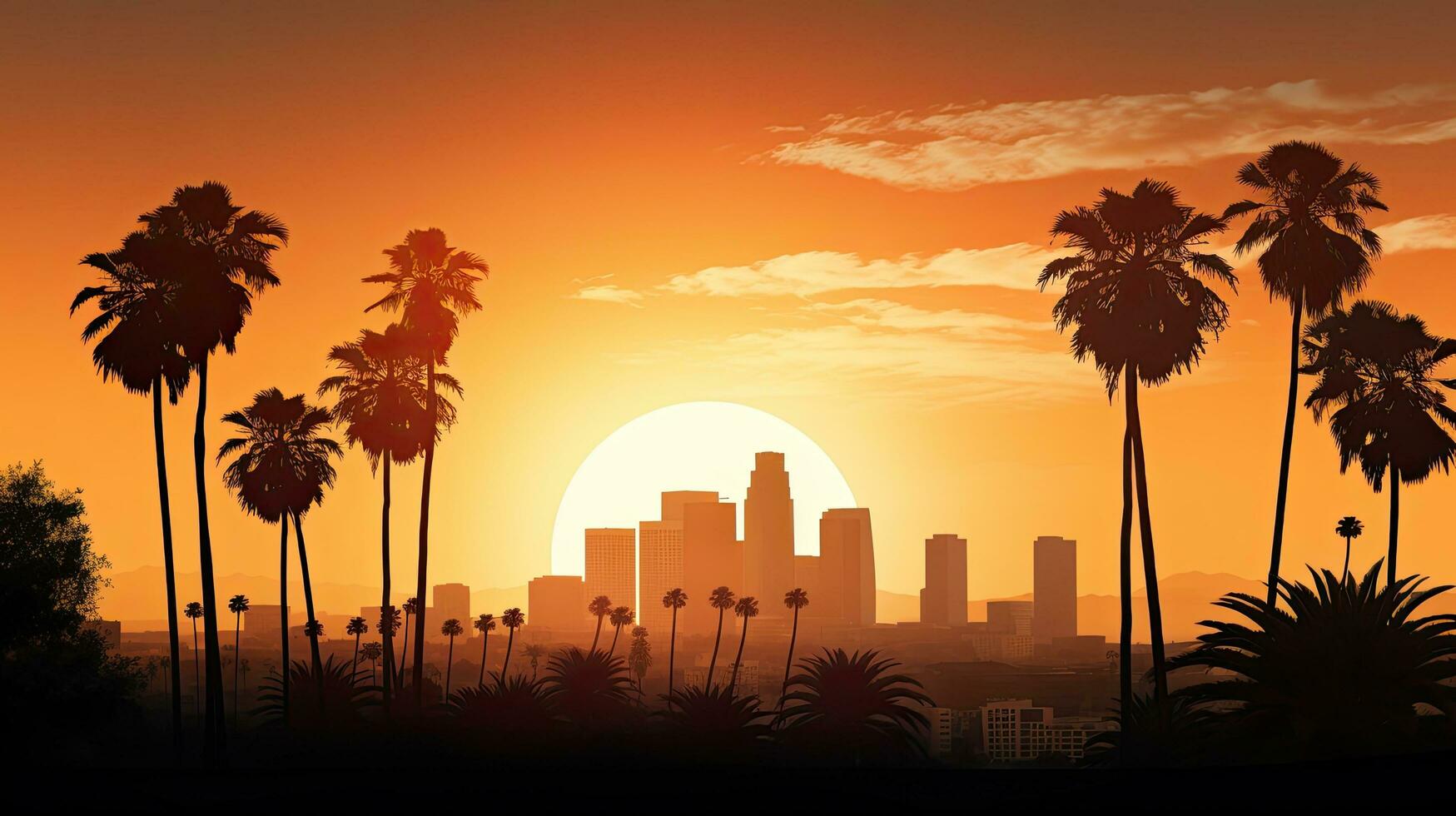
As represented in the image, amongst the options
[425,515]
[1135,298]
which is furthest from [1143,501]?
[425,515]

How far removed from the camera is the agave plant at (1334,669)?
29969 mm

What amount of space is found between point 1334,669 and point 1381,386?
33335 millimetres

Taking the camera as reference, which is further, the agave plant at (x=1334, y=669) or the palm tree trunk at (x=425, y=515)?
the palm tree trunk at (x=425, y=515)

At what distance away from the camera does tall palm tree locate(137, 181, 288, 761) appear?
46.6 meters

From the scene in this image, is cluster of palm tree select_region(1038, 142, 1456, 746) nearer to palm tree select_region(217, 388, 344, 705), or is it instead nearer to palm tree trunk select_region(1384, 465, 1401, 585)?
palm tree trunk select_region(1384, 465, 1401, 585)

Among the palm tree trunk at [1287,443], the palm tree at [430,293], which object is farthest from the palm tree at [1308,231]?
the palm tree at [430,293]

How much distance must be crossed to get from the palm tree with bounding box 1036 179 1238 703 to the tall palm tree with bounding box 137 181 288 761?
27.9m

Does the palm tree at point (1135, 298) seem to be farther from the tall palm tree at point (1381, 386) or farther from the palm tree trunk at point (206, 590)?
the palm tree trunk at point (206, 590)

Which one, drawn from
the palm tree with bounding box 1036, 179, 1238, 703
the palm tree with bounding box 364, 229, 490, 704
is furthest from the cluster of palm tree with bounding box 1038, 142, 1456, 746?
the palm tree with bounding box 364, 229, 490, 704

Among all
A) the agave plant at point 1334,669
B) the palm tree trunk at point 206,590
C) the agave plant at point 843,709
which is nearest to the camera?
the agave plant at point 1334,669

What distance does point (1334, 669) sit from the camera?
30422 mm

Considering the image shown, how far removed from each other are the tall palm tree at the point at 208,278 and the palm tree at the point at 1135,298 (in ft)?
91.6

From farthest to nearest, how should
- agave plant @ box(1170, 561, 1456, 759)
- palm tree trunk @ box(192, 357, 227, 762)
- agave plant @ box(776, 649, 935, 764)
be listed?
agave plant @ box(776, 649, 935, 764) < palm tree trunk @ box(192, 357, 227, 762) < agave plant @ box(1170, 561, 1456, 759)

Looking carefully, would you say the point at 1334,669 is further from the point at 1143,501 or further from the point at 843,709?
the point at 843,709
